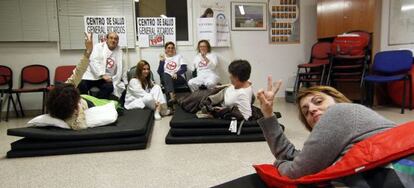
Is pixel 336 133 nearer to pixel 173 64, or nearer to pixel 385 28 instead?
pixel 173 64

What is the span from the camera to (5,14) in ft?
15.6

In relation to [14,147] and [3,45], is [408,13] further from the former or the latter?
[3,45]

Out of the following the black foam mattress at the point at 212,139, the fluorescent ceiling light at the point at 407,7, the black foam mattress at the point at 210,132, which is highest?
the fluorescent ceiling light at the point at 407,7

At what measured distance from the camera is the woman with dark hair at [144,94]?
14.1 ft

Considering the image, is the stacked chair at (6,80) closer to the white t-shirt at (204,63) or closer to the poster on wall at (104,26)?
the poster on wall at (104,26)

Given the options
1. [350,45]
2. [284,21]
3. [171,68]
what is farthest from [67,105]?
[284,21]

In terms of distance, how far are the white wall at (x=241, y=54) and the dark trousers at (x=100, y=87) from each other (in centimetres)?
94

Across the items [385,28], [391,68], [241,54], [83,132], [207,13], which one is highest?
[207,13]

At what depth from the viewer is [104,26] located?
5.02 m

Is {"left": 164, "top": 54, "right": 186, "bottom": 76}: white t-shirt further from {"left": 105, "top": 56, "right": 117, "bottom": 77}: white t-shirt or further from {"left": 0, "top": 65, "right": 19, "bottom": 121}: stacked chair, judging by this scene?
{"left": 0, "top": 65, "right": 19, "bottom": 121}: stacked chair

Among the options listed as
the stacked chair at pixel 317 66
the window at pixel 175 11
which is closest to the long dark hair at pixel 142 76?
the window at pixel 175 11

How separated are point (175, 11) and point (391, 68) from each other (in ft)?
11.9

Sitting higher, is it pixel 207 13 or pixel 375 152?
pixel 207 13

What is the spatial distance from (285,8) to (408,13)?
6.69ft
